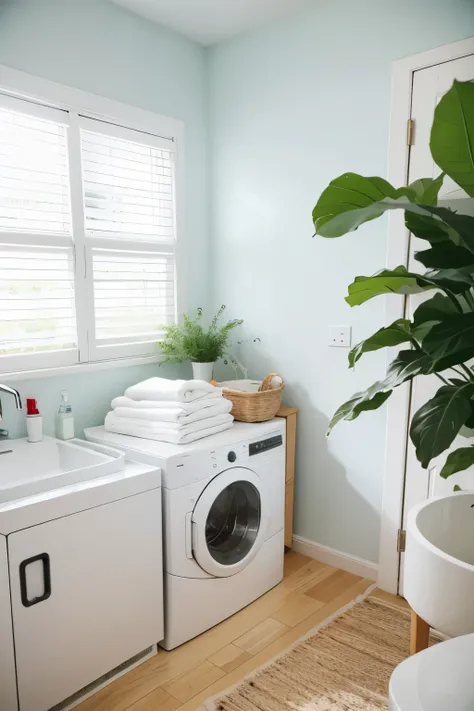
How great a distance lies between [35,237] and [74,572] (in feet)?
4.32

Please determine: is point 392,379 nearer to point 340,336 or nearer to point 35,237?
point 340,336

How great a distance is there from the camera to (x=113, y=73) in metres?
2.48

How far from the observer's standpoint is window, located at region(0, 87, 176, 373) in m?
2.19

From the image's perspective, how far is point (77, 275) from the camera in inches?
95.3

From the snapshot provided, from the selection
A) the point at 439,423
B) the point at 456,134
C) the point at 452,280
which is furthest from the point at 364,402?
the point at 456,134

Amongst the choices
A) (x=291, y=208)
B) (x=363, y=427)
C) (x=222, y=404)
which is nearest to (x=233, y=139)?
(x=291, y=208)

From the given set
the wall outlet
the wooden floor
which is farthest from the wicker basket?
the wooden floor

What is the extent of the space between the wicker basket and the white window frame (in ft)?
1.69

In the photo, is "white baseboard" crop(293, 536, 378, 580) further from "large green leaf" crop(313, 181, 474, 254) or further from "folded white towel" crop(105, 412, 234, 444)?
"large green leaf" crop(313, 181, 474, 254)

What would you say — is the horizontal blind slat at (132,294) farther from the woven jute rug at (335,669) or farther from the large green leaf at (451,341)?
the large green leaf at (451,341)

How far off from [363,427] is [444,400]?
4.99 feet

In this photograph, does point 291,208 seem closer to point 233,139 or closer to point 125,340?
point 233,139

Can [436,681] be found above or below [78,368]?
below

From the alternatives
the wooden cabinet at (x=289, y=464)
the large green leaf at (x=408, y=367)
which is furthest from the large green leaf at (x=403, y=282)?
the wooden cabinet at (x=289, y=464)
